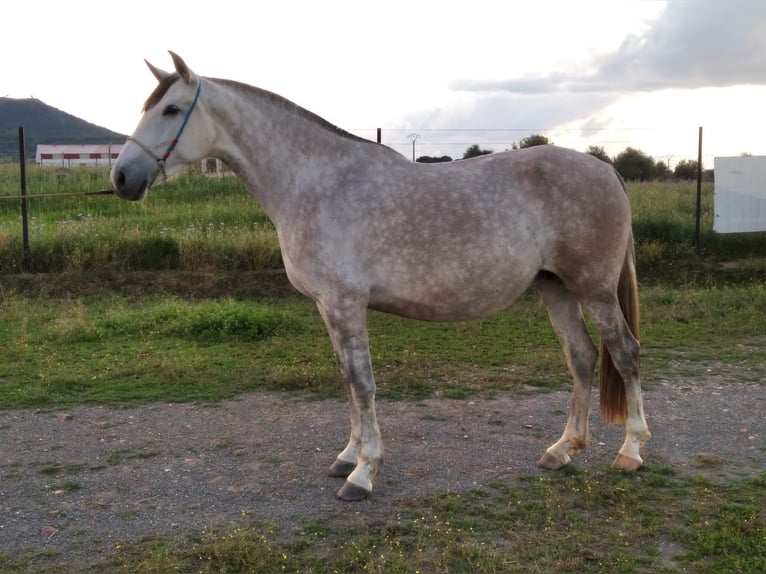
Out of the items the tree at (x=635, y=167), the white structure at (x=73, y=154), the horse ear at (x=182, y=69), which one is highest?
the white structure at (x=73, y=154)

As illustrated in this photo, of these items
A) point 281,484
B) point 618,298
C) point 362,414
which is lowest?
point 281,484

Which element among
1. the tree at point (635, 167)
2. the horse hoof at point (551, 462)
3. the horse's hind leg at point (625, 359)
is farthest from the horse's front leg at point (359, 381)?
the tree at point (635, 167)

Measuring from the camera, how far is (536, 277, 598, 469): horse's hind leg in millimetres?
4438

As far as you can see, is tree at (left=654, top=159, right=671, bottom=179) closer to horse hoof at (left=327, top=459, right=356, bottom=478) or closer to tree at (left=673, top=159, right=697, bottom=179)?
tree at (left=673, top=159, right=697, bottom=179)

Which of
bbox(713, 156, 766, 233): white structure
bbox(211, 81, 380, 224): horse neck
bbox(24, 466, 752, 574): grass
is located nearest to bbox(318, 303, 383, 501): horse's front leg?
bbox(24, 466, 752, 574): grass

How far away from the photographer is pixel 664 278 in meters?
10.5

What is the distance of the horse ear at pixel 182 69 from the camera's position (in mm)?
3707

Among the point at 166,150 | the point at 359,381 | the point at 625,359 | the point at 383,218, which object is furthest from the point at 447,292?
the point at 166,150

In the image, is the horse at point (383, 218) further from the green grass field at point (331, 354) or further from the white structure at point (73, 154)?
the white structure at point (73, 154)

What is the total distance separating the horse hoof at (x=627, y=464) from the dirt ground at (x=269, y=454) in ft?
0.65

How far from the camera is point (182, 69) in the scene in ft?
12.4

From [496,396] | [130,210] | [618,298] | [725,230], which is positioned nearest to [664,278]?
[725,230]

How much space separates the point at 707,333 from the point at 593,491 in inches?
179

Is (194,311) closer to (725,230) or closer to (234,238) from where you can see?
(234,238)
